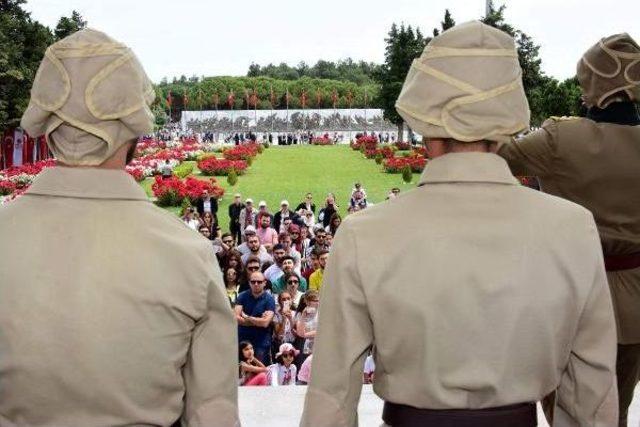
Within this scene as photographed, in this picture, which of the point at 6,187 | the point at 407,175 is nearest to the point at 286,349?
the point at 6,187

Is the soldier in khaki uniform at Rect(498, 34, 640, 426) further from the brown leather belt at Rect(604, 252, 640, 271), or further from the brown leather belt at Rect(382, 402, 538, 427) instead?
the brown leather belt at Rect(382, 402, 538, 427)

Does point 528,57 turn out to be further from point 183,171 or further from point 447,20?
point 183,171

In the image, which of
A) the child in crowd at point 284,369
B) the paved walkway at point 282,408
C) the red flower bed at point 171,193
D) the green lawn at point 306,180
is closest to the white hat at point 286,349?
the child in crowd at point 284,369

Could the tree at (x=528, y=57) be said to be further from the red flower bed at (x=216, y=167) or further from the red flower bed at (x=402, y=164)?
the red flower bed at (x=216, y=167)

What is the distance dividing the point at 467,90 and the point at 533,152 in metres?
0.70

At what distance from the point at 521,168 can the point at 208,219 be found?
10242 mm

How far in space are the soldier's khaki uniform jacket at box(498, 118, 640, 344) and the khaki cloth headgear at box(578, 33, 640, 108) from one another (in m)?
0.10

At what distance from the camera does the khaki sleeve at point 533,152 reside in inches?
91.9

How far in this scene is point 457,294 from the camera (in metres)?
1.72

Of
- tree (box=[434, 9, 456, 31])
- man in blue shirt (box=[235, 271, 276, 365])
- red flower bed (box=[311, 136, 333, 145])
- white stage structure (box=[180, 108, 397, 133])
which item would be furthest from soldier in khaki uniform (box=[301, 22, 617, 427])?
white stage structure (box=[180, 108, 397, 133])

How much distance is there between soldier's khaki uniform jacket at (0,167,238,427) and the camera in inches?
66.2

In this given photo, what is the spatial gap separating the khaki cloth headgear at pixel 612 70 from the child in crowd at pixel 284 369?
12.8ft

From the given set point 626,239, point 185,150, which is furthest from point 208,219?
point 185,150

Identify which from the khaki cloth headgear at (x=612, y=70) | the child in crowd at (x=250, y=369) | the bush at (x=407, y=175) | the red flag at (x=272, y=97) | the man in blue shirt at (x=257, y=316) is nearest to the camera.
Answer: the khaki cloth headgear at (x=612, y=70)
